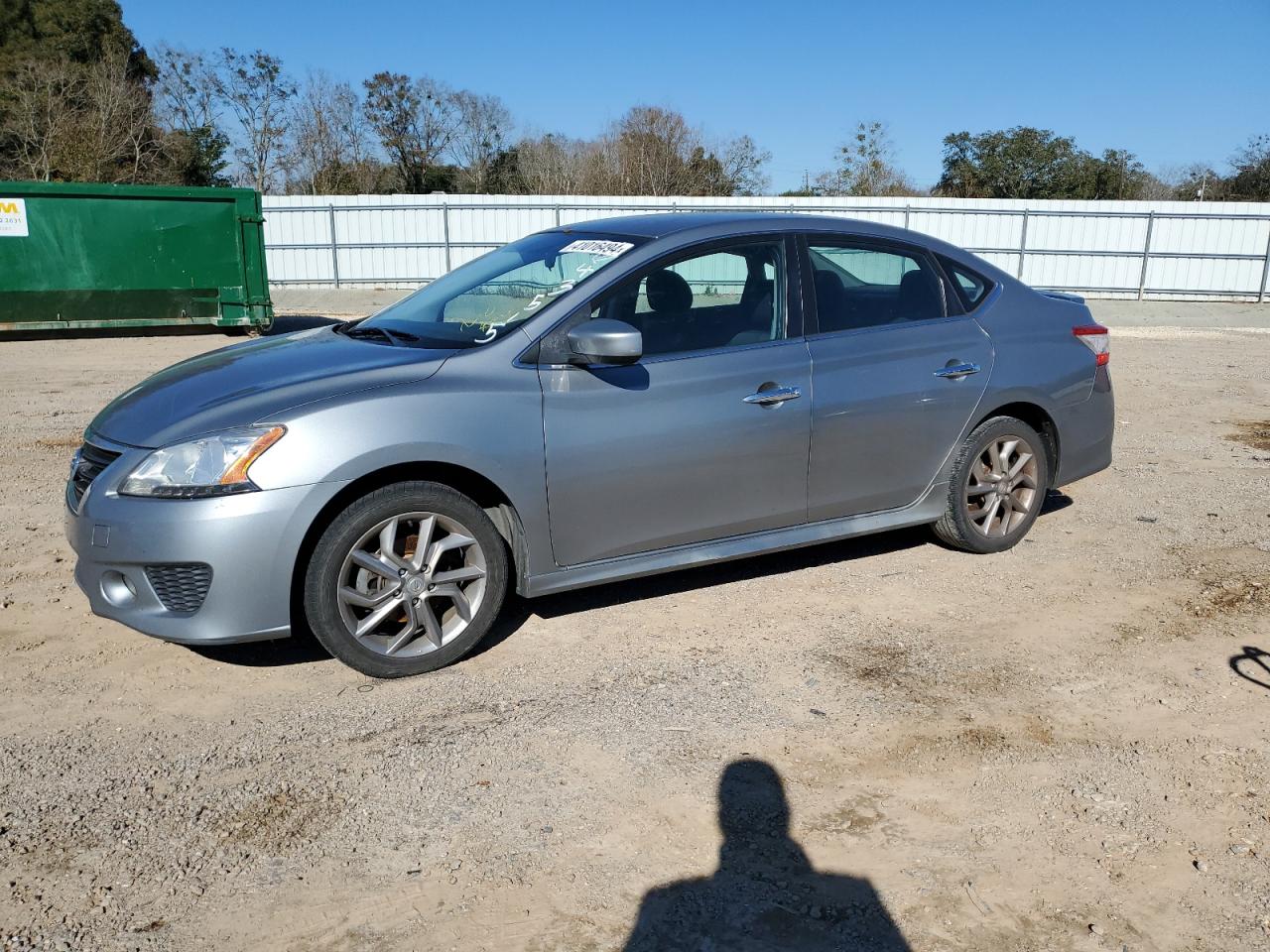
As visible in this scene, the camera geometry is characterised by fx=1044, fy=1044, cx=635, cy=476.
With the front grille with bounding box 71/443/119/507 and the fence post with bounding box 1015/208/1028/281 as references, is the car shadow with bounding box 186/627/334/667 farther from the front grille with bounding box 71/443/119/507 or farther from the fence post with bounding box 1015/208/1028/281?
the fence post with bounding box 1015/208/1028/281

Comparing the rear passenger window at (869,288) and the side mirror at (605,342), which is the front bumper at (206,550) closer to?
the side mirror at (605,342)

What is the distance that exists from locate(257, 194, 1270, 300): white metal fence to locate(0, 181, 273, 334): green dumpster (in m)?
10.3

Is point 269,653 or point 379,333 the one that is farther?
point 379,333

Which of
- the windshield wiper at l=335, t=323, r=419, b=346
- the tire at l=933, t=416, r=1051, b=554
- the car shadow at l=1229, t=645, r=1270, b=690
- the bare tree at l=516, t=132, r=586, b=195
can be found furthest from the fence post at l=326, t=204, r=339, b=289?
the car shadow at l=1229, t=645, r=1270, b=690

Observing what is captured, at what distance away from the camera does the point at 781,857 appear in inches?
115

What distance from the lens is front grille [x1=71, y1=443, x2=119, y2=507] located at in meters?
3.91

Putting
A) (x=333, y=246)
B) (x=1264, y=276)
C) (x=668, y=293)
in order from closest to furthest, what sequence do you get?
(x=668, y=293) → (x=1264, y=276) → (x=333, y=246)

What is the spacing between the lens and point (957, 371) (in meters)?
5.13

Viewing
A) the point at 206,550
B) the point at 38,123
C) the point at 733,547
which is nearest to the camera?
the point at 206,550

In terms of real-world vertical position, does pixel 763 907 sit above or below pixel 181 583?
below

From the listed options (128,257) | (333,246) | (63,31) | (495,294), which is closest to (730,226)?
(495,294)

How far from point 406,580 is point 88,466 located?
130 centimetres

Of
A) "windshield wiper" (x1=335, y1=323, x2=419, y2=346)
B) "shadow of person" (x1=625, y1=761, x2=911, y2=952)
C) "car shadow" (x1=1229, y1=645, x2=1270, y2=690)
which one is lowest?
"shadow of person" (x1=625, y1=761, x2=911, y2=952)

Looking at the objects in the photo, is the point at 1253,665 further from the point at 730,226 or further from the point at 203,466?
the point at 203,466
